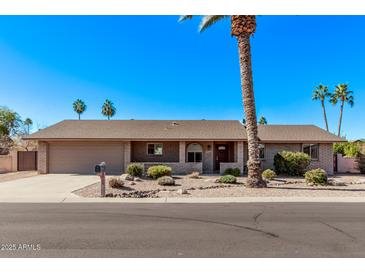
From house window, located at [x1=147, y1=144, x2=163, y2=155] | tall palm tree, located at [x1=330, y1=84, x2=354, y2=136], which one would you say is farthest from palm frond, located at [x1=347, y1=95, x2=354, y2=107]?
house window, located at [x1=147, y1=144, x2=163, y2=155]

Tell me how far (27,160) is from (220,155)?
17506mm

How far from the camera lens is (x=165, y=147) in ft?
75.5

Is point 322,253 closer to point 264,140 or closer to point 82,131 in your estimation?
point 264,140

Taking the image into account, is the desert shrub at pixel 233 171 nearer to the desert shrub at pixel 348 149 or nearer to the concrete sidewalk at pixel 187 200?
the concrete sidewalk at pixel 187 200

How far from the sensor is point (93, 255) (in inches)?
200

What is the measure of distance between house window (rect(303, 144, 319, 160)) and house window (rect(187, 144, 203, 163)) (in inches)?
346

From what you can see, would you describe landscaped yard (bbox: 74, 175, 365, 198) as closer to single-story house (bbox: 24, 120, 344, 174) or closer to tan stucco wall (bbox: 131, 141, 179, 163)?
single-story house (bbox: 24, 120, 344, 174)

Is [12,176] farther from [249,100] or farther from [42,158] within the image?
[249,100]

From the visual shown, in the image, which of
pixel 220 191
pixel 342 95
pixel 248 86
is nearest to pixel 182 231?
pixel 220 191

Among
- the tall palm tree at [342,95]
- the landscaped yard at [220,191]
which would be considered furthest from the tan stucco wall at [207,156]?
the tall palm tree at [342,95]

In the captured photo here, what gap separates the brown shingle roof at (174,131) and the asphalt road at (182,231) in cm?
1235

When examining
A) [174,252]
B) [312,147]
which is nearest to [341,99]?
[312,147]

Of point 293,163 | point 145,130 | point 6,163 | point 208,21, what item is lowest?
point 6,163

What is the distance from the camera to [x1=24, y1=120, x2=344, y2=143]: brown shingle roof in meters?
21.7
